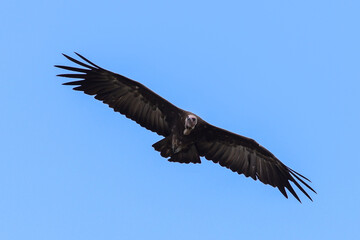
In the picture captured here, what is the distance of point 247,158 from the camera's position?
Answer: 2039cm

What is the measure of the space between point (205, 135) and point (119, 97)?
251 cm

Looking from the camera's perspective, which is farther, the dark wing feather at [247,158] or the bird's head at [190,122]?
the dark wing feather at [247,158]

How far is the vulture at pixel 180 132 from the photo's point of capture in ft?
63.4

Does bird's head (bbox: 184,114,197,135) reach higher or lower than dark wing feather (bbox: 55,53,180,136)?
lower

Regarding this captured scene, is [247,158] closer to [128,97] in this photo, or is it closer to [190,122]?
[190,122]

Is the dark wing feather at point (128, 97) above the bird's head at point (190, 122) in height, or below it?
above

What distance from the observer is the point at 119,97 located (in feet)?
64.5

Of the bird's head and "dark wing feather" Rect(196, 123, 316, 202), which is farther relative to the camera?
"dark wing feather" Rect(196, 123, 316, 202)

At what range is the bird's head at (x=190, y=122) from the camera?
1891 cm

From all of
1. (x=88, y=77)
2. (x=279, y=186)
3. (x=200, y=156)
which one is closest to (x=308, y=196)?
(x=279, y=186)

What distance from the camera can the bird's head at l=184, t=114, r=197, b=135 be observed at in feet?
62.0

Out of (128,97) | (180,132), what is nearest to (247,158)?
(180,132)

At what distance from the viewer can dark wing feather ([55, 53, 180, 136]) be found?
19.4m

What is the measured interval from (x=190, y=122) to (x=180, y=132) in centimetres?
52
